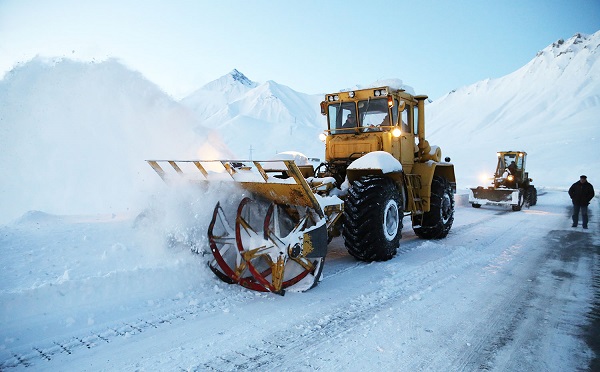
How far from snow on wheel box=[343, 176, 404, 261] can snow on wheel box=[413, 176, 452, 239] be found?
2.18m

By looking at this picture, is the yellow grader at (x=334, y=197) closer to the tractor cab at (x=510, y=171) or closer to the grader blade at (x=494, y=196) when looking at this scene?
the grader blade at (x=494, y=196)

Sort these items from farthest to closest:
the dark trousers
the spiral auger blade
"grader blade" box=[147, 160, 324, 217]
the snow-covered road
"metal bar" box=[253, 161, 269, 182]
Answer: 1. the dark trousers
2. "metal bar" box=[253, 161, 269, 182]
3. "grader blade" box=[147, 160, 324, 217]
4. the spiral auger blade
5. the snow-covered road

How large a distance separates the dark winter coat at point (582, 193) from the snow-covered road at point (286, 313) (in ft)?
16.0

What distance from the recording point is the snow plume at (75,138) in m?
9.29

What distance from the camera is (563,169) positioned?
3809 centimetres

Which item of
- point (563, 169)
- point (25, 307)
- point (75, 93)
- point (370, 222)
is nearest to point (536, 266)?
point (370, 222)

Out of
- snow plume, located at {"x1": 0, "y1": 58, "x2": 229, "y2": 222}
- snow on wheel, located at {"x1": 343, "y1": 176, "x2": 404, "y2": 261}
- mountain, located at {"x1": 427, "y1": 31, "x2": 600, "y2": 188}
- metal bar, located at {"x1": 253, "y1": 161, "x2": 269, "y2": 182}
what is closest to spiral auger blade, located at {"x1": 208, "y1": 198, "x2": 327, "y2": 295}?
metal bar, located at {"x1": 253, "y1": 161, "x2": 269, "y2": 182}

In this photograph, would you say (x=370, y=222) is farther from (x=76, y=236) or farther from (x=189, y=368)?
(x=76, y=236)

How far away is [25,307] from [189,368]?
1942mm

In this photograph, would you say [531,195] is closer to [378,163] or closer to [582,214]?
[582,214]

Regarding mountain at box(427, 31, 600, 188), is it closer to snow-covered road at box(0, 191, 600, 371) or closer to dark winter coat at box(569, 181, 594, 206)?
dark winter coat at box(569, 181, 594, 206)

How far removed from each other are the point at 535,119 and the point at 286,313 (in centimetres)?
8855

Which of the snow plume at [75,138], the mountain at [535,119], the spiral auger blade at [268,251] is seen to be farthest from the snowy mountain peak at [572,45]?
the spiral auger blade at [268,251]

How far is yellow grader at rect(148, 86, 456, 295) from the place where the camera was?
401cm
